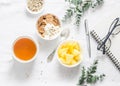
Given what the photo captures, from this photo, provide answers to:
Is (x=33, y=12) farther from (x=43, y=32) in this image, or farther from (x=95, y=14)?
(x=95, y=14)

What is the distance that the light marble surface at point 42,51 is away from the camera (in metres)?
1.46

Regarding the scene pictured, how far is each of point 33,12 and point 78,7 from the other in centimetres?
13

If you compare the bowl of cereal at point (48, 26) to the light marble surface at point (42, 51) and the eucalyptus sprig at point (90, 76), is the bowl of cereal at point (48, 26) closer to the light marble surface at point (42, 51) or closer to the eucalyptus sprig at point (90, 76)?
the light marble surface at point (42, 51)

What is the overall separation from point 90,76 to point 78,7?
0.68ft

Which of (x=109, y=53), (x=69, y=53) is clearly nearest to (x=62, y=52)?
(x=69, y=53)

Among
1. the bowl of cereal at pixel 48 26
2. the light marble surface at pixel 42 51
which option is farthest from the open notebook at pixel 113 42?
the bowl of cereal at pixel 48 26

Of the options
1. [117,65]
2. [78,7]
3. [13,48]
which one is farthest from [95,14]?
[13,48]

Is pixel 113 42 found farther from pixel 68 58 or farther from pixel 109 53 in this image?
pixel 68 58

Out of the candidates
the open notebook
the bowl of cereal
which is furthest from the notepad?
the bowl of cereal

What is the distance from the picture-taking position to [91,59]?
148 cm

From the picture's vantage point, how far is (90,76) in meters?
1.46

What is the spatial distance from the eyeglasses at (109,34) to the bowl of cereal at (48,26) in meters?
0.13

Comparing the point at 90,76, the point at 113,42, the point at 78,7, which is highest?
the point at 78,7

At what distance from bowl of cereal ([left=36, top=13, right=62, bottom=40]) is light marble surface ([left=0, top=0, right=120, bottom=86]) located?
0.02 m
